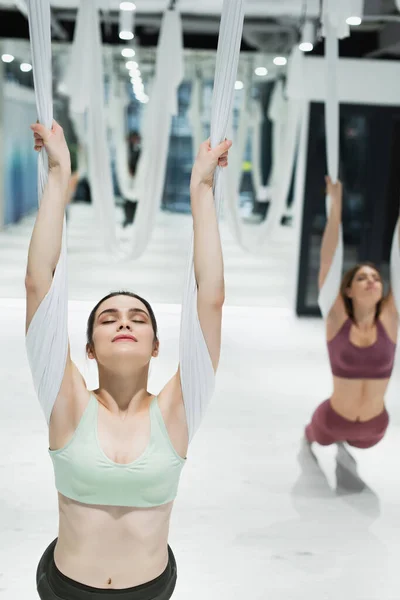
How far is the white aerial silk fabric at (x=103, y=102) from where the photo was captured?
14.3ft

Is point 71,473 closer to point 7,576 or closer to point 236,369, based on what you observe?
point 7,576

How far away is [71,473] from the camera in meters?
1.61

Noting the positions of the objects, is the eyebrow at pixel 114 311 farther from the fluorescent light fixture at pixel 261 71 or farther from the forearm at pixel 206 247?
the fluorescent light fixture at pixel 261 71

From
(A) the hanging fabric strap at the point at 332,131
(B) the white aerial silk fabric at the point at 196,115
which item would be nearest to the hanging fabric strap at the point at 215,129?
(A) the hanging fabric strap at the point at 332,131

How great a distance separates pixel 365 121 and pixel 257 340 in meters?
2.19

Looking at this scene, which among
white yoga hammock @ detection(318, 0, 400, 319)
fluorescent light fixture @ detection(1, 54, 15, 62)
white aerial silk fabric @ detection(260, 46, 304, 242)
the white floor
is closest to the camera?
the white floor

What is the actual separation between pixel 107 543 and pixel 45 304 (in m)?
0.54

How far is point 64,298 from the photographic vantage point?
1583mm

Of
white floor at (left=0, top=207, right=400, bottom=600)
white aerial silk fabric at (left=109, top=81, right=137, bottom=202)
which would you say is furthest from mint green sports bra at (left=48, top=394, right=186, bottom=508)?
white aerial silk fabric at (left=109, top=81, right=137, bottom=202)

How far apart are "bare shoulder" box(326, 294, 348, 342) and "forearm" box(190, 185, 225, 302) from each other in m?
1.80

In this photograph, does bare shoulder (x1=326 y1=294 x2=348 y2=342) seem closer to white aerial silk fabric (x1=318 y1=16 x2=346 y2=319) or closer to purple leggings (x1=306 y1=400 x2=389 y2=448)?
white aerial silk fabric (x1=318 y1=16 x2=346 y2=319)

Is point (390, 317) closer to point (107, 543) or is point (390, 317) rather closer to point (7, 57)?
point (107, 543)

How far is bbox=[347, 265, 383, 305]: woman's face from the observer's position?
10.7ft

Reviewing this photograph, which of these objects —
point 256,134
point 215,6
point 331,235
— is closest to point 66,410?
point 331,235
